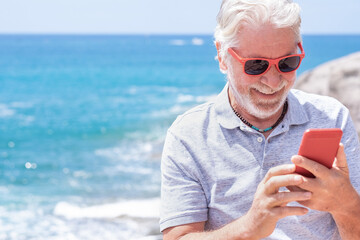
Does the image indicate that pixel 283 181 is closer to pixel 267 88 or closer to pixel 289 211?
pixel 289 211

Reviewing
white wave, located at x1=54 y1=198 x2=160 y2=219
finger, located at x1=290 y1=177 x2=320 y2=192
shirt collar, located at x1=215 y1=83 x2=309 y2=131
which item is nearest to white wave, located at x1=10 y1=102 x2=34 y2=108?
white wave, located at x1=54 y1=198 x2=160 y2=219

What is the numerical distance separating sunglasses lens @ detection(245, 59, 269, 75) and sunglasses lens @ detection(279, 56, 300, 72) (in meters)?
0.07

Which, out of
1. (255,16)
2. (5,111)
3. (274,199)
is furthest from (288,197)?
(5,111)

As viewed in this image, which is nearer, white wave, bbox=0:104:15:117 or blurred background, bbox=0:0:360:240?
blurred background, bbox=0:0:360:240

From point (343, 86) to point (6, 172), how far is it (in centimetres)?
941

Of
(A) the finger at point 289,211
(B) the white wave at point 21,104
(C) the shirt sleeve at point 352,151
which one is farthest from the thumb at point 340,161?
(B) the white wave at point 21,104

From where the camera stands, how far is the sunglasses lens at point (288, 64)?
238 centimetres

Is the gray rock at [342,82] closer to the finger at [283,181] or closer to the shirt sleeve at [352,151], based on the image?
the shirt sleeve at [352,151]

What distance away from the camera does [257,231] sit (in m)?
2.15

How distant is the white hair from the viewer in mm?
2355

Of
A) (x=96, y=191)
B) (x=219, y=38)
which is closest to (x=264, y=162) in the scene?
(x=219, y=38)

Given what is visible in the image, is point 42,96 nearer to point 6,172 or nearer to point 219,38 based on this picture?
point 6,172

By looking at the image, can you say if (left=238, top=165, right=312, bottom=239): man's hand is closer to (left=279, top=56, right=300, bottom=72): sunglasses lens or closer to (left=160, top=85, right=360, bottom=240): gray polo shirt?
(left=160, top=85, right=360, bottom=240): gray polo shirt

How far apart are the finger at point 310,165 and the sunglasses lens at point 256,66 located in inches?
20.6
